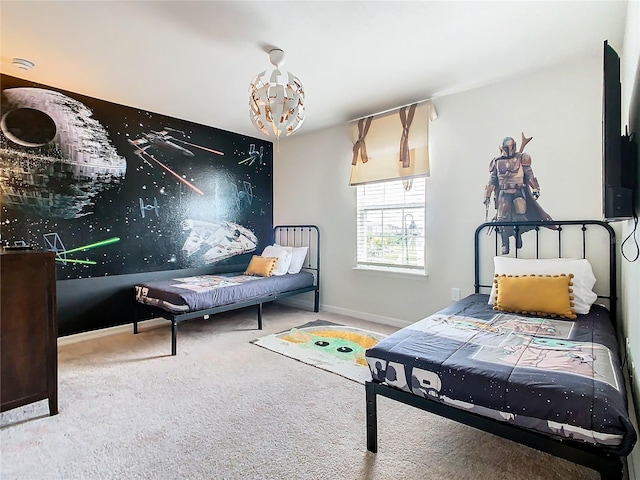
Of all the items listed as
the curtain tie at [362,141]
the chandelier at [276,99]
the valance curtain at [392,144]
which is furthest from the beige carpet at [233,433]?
the curtain tie at [362,141]

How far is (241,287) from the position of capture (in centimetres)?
357

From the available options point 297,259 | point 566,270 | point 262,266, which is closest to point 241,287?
point 262,266

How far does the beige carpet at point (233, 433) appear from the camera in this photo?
1.54 m

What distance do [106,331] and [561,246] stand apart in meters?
4.40

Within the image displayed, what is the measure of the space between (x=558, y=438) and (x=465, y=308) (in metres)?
1.34

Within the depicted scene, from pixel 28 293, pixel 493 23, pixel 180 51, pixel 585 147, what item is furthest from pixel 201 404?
pixel 585 147

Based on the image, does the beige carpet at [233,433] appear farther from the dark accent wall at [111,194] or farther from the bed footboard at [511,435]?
the dark accent wall at [111,194]

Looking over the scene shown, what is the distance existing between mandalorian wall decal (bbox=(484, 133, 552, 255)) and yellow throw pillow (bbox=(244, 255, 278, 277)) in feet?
Result: 8.21

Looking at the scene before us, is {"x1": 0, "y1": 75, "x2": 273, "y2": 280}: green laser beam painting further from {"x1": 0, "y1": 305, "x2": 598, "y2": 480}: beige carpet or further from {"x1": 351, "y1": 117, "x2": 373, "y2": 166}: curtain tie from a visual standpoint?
{"x1": 351, "y1": 117, "x2": 373, "y2": 166}: curtain tie

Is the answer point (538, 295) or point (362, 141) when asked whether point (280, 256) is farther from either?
point (538, 295)

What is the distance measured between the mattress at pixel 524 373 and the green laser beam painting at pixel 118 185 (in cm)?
315

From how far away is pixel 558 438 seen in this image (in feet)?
4.06

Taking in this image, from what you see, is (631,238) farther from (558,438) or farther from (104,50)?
(104,50)

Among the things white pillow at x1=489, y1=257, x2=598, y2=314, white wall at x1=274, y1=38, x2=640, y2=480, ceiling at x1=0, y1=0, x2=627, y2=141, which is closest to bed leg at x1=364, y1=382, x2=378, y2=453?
white wall at x1=274, y1=38, x2=640, y2=480
